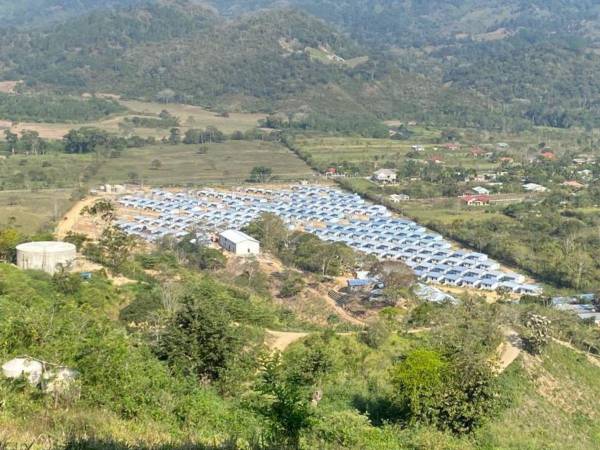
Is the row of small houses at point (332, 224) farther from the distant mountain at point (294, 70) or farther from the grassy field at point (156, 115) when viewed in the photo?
the distant mountain at point (294, 70)

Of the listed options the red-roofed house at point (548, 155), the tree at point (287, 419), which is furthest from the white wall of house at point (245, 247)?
the red-roofed house at point (548, 155)

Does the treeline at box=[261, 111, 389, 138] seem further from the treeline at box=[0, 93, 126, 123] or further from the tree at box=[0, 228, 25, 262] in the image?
the tree at box=[0, 228, 25, 262]

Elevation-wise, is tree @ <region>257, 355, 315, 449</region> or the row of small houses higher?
tree @ <region>257, 355, 315, 449</region>

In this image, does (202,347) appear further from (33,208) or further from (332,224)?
(33,208)

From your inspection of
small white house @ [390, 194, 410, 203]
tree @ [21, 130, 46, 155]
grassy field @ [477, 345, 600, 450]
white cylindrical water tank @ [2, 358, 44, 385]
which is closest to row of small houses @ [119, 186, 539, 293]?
small white house @ [390, 194, 410, 203]

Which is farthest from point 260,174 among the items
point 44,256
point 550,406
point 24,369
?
point 24,369

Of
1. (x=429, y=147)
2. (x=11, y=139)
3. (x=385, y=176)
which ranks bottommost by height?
(x=11, y=139)

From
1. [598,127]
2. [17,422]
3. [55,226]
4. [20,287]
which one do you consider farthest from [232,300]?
[598,127]
